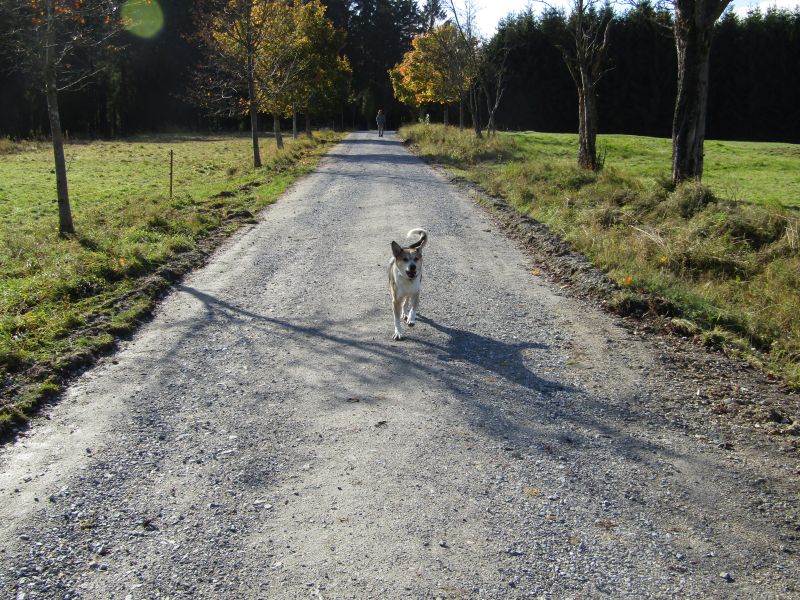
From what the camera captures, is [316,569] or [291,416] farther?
[291,416]

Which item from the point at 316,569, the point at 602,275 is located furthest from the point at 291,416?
the point at 602,275

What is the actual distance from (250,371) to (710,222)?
26.2 feet

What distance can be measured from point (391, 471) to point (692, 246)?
7.10m

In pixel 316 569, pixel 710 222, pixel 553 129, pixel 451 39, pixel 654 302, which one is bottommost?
pixel 316 569

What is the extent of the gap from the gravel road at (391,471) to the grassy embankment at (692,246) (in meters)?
0.91

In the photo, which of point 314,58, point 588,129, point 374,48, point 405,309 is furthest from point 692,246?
point 374,48

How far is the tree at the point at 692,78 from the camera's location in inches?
523

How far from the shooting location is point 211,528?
3.98 meters

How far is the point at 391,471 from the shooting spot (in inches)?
181

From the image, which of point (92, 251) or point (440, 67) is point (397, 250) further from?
point (440, 67)

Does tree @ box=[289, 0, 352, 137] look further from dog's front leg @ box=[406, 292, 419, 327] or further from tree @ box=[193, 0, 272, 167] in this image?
dog's front leg @ box=[406, 292, 419, 327]

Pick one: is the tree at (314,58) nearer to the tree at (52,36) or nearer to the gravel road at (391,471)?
the tree at (52,36)

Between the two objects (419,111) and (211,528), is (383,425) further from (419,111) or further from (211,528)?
(419,111)

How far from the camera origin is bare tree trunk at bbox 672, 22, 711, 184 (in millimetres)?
13586
